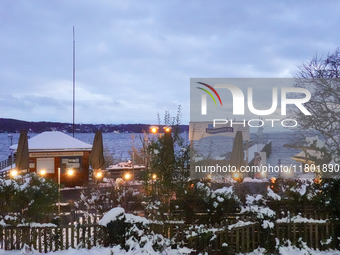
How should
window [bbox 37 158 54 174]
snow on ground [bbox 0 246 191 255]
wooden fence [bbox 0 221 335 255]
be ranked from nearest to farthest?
1. snow on ground [bbox 0 246 191 255]
2. wooden fence [bbox 0 221 335 255]
3. window [bbox 37 158 54 174]

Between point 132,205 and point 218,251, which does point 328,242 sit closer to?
point 218,251

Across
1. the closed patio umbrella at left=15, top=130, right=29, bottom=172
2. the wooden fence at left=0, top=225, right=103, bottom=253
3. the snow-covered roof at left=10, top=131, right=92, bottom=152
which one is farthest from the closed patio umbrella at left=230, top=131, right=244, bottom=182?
the closed patio umbrella at left=15, top=130, right=29, bottom=172

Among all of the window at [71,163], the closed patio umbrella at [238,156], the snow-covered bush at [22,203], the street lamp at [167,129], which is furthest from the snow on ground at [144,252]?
the window at [71,163]

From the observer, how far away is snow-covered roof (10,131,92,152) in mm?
15227

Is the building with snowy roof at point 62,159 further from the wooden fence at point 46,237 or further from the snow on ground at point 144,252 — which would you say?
the snow on ground at point 144,252

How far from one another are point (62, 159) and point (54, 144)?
1.03m

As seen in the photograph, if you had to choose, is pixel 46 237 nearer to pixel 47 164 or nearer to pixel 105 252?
pixel 105 252

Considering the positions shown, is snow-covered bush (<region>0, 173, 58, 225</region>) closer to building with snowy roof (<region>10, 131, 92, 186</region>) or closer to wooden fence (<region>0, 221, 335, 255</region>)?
wooden fence (<region>0, 221, 335, 255</region>)

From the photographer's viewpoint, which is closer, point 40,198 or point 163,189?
point 40,198

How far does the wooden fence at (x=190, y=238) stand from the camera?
6109mm

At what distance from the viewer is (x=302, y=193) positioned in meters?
6.80

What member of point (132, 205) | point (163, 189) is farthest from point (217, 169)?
point (163, 189)

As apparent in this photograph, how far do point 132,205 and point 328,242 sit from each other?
5.27 m

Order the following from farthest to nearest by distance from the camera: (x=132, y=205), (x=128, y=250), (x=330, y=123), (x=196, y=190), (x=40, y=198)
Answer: (x=330, y=123) → (x=132, y=205) → (x=196, y=190) → (x=40, y=198) → (x=128, y=250)
